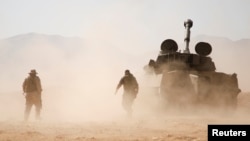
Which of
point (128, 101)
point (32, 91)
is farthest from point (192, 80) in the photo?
point (32, 91)

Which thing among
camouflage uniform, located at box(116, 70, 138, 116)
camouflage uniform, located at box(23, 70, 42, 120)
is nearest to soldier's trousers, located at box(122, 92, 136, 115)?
camouflage uniform, located at box(116, 70, 138, 116)

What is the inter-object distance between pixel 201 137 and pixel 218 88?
9328mm

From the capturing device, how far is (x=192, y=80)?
55.5 feet

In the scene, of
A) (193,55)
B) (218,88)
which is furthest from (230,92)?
(193,55)

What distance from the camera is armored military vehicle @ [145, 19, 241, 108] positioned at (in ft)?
55.2

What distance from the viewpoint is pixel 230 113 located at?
17938 millimetres

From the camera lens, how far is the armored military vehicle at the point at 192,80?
16.8 m

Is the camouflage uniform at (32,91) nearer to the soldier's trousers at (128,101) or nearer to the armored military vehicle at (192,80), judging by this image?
the soldier's trousers at (128,101)

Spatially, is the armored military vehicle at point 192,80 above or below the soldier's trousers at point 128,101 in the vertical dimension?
above

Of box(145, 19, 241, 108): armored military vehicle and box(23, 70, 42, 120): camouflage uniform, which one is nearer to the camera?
box(23, 70, 42, 120): camouflage uniform

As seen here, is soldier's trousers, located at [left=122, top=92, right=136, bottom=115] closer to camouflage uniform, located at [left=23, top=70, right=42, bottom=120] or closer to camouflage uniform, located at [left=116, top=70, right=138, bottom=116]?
camouflage uniform, located at [left=116, top=70, right=138, bottom=116]

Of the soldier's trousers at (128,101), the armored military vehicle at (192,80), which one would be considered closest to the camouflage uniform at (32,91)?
the soldier's trousers at (128,101)

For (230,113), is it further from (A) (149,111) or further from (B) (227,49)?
(B) (227,49)

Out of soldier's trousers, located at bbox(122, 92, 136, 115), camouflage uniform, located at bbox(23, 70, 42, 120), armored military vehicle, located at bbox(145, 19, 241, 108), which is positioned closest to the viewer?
camouflage uniform, located at bbox(23, 70, 42, 120)
